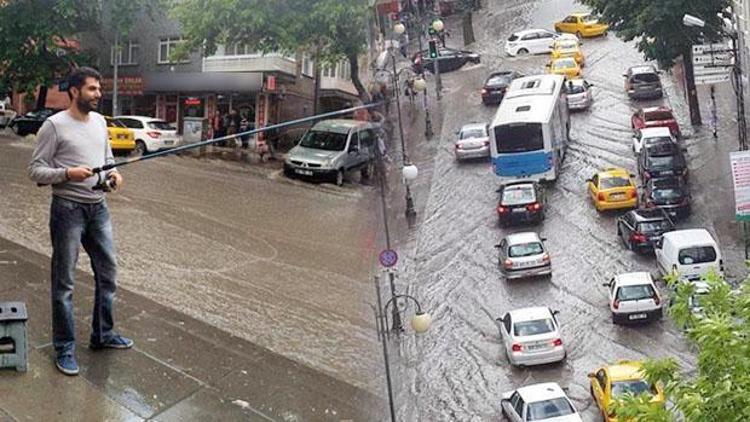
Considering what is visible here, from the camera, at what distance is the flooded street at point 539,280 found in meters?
16.3

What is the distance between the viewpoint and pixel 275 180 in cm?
2112

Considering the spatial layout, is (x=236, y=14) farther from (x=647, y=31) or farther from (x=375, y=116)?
(x=647, y=31)

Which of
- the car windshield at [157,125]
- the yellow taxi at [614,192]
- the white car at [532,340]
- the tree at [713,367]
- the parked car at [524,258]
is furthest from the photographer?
the car windshield at [157,125]

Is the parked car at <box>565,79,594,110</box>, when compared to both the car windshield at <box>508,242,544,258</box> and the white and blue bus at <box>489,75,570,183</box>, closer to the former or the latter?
the white and blue bus at <box>489,75,570,183</box>

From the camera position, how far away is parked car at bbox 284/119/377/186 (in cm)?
2094

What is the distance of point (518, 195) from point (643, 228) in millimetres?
3998

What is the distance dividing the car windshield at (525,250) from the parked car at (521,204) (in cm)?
253

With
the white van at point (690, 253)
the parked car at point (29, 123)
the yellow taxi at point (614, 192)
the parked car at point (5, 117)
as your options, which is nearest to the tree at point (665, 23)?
the yellow taxi at point (614, 192)

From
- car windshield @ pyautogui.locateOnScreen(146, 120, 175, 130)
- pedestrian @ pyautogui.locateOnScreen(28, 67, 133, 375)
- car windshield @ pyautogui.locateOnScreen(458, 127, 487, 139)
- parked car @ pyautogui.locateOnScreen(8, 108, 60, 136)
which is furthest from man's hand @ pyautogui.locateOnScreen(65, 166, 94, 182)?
parked car @ pyautogui.locateOnScreen(8, 108, 60, 136)

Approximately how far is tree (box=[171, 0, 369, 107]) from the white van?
38.2ft

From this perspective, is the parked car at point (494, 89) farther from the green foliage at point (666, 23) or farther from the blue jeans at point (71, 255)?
the blue jeans at point (71, 255)

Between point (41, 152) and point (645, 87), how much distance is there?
31615 mm

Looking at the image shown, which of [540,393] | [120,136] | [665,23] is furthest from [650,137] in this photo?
[120,136]

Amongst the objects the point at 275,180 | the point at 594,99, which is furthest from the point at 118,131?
the point at 594,99
